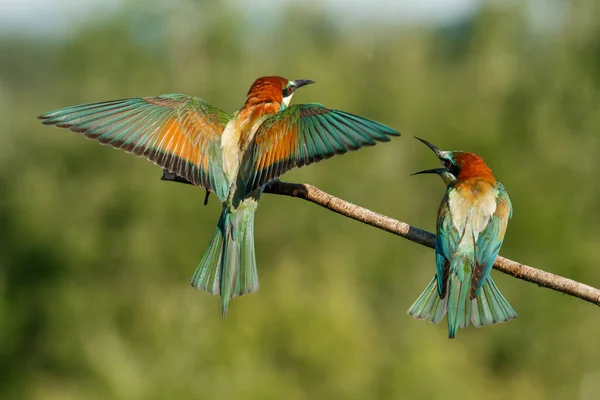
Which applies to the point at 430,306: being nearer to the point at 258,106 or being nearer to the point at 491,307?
the point at 491,307

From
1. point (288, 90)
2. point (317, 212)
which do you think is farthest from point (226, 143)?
point (317, 212)

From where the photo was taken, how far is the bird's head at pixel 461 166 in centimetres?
367

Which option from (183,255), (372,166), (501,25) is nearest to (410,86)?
(501,25)

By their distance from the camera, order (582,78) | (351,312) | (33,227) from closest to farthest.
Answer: (351,312) < (33,227) < (582,78)

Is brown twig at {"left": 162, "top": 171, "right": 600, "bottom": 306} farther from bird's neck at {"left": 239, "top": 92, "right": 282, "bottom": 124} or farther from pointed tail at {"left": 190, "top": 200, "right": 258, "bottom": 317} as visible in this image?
bird's neck at {"left": 239, "top": 92, "right": 282, "bottom": 124}

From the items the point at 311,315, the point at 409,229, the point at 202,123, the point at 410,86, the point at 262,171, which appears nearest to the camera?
the point at 409,229

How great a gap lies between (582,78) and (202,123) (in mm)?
21331

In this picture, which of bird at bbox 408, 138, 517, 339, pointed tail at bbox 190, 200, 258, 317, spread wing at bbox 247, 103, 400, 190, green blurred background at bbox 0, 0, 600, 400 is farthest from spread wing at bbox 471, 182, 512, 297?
green blurred background at bbox 0, 0, 600, 400

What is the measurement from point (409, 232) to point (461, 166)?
3.04 feet

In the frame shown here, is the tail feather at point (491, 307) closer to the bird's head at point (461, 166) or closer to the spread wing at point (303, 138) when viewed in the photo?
the bird's head at point (461, 166)

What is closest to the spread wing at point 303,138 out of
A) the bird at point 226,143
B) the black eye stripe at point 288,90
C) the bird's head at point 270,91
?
the bird at point 226,143

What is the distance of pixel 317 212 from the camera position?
21.0 meters

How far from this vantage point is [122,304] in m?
19.5

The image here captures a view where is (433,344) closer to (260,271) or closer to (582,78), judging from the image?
(260,271)
